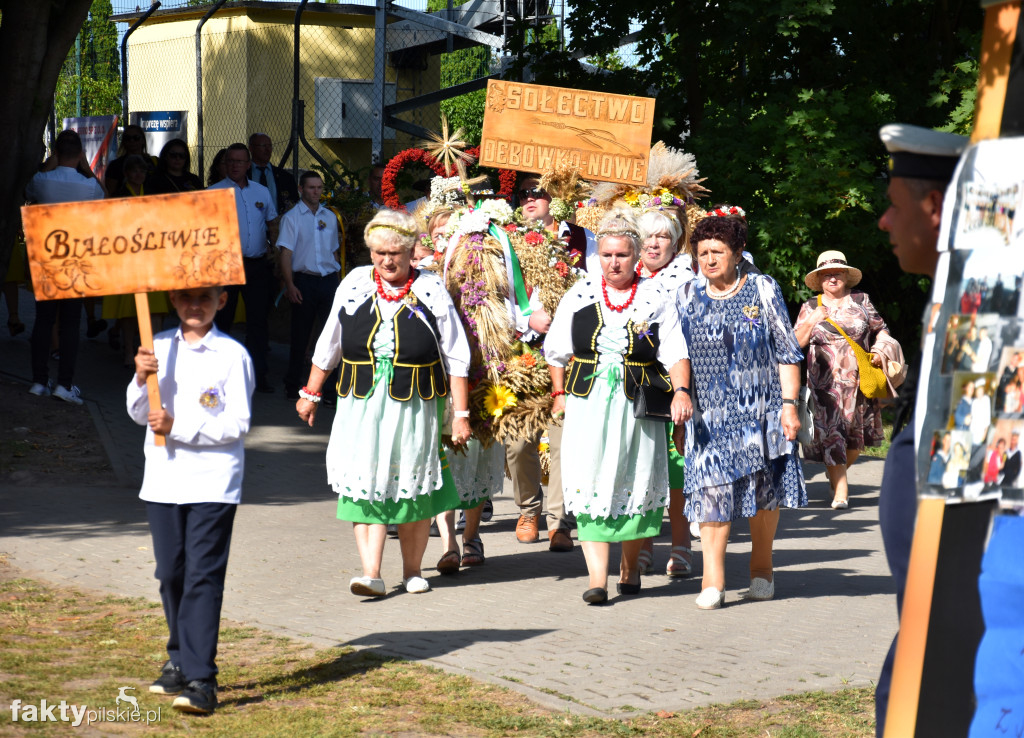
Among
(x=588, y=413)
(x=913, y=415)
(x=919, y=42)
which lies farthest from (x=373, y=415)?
(x=919, y=42)

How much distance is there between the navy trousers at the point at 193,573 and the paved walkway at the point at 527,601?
43.0 inches

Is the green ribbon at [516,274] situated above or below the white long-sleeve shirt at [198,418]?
above

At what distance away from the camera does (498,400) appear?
771 cm

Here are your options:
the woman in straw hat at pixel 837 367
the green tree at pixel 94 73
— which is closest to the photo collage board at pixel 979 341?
the woman in straw hat at pixel 837 367

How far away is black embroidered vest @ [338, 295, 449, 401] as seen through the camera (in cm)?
708

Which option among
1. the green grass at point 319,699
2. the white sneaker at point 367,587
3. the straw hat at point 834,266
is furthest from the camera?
the straw hat at point 834,266

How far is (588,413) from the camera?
7172 mm

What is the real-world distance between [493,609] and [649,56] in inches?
401

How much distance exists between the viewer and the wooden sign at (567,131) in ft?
31.0

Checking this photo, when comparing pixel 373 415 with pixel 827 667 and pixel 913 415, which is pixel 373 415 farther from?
pixel 913 415

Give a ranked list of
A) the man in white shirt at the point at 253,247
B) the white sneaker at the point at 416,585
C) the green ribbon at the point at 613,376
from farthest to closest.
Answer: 1. the man in white shirt at the point at 253,247
2. the white sneaker at the point at 416,585
3. the green ribbon at the point at 613,376

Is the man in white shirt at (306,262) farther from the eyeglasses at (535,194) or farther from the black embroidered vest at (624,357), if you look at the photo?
the black embroidered vest at (624,357)

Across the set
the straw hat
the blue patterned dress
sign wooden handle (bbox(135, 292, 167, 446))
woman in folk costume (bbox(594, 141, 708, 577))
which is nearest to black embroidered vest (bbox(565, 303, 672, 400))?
the blue patterned dress

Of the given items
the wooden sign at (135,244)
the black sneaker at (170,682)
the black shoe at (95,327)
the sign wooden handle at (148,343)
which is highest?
the wooden sign at (135,244)
